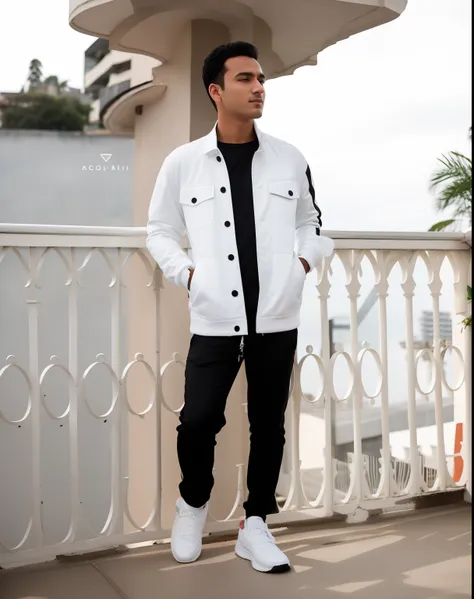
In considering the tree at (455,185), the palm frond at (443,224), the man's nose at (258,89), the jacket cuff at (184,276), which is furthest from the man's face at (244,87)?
the palm frond at (443,224)

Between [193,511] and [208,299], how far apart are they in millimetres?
685

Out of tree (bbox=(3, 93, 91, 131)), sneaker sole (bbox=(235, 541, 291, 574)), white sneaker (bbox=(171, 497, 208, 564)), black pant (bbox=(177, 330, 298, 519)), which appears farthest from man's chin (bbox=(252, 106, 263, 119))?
tree (bbox=(3, 93, 91, 131))

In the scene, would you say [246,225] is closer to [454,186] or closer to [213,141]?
[213,141]

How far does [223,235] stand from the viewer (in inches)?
80.0

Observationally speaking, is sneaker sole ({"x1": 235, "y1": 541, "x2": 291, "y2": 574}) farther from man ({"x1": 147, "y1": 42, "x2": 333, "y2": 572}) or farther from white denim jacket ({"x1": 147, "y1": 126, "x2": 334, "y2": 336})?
white denim jacket ({"x1": 147, "y1": 126, "x2": 334, "y2": 336})

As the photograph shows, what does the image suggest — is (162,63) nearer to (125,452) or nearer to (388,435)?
(125,452)

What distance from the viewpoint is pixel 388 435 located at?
266 centimetres

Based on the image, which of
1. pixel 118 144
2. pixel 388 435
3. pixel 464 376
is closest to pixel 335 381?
pixel 388 435

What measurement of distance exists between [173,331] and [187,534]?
2.44 ft

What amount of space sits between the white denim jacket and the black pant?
63 millimetres

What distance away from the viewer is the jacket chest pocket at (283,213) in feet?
6.74

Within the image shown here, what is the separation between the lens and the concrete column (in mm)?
2584

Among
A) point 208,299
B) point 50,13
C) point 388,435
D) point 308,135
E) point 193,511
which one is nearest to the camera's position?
point 208,299

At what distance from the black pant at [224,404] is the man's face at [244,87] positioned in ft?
2.17
